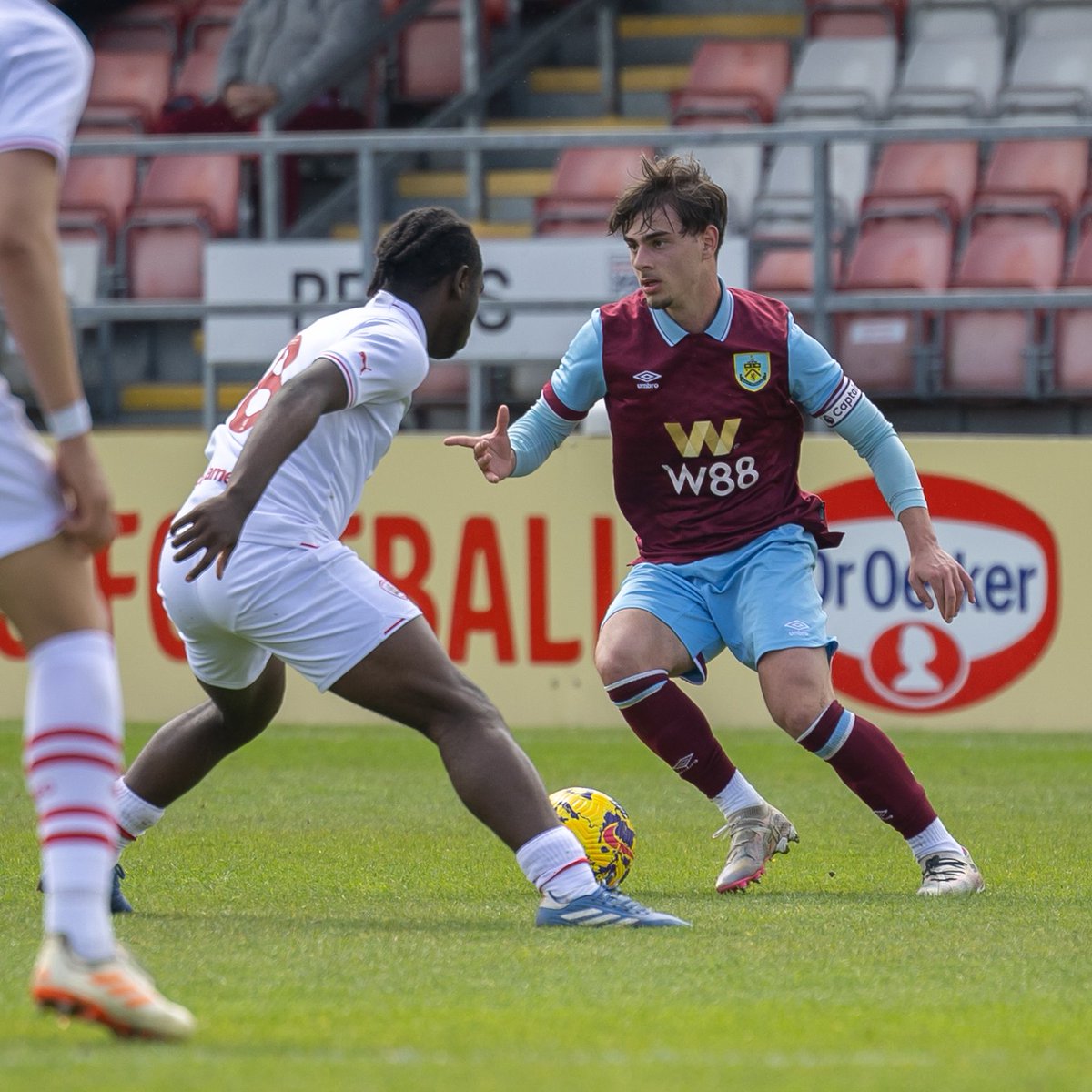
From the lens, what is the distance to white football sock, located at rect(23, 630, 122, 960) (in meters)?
→ 3.56

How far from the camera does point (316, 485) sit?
17.2ft

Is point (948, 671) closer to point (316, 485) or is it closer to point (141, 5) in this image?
point (316, 485)

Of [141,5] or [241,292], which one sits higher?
[141,5]

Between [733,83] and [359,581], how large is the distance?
10945 millimetres

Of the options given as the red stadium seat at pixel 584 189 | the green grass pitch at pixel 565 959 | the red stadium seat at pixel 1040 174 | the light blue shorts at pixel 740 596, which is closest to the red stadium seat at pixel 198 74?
the red stadium seat at pixel 584 189

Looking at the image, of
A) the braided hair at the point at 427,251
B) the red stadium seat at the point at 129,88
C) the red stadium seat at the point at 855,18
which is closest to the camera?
the braided hair at the point at 427,251

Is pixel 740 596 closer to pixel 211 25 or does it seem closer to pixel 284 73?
pixel 284 73

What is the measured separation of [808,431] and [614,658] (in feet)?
17.9

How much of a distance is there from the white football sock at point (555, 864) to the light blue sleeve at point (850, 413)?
1.67 m

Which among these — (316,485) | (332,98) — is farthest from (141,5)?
(316,485)

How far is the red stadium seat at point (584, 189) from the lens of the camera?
13.1 metres

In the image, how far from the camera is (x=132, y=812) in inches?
223

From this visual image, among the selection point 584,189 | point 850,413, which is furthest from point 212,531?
point 584,189

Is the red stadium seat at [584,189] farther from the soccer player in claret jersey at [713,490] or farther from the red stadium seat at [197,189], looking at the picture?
the soccer player in claret jersey at [713,490]
